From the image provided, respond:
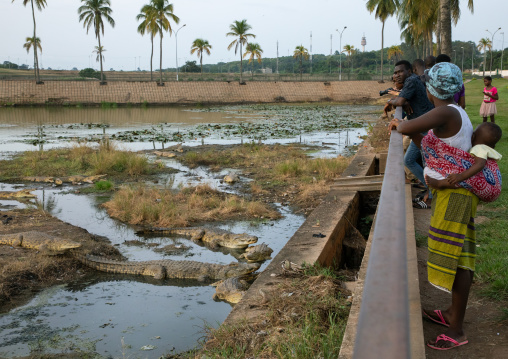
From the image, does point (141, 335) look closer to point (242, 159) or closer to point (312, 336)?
point (312, 336)

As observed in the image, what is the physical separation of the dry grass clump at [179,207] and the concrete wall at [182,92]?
3306 cm

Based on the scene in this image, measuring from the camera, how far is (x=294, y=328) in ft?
9.25

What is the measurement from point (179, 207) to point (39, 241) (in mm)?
2492

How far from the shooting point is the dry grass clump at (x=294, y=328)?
260 cm

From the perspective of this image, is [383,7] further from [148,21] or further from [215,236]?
[215,236]

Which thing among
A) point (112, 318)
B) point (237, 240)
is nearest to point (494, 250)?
point (237, 240)

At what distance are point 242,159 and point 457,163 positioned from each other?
10.4 meters

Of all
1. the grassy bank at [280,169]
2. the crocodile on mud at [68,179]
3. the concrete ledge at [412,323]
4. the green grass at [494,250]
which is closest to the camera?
the concrete ledge at [412,323]

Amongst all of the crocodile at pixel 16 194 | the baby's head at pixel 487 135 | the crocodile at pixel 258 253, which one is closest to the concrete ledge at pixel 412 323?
the baby's head at pixel 487 135

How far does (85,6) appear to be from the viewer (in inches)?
1828

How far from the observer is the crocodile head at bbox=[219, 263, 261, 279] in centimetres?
569

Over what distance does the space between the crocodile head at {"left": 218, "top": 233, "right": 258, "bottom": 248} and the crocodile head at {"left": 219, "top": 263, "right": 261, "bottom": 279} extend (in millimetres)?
784

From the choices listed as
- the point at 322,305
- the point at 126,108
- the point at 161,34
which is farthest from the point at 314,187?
the point at 161,34

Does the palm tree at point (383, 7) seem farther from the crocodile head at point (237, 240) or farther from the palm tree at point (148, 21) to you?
the crocodile head at point (237, 240)
